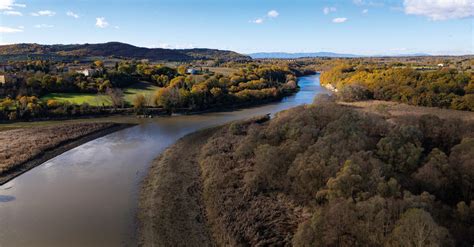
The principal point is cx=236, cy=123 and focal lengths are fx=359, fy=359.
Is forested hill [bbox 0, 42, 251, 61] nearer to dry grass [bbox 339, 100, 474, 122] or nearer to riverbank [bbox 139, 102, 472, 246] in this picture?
dry grass [bbox 339, 100, 474, 122]

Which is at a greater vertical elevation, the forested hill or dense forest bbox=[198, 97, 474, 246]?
the forested hill

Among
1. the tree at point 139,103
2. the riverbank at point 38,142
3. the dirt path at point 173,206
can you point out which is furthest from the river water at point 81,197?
the tree at point 139,103

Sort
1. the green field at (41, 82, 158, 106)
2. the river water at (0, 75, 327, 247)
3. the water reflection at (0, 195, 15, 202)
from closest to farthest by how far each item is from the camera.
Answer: the river water at (0, 75, 327, 247) → the water reflection at (0, 195, 15, 202) → the green field at (41, 82, 158, 106)

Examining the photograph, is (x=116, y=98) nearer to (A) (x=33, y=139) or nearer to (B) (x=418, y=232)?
(A) (x=33, y=139)

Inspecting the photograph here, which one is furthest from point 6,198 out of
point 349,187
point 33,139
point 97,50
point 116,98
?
point 97,50

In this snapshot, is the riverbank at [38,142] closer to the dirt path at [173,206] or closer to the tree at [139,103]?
the tree at [139,103]

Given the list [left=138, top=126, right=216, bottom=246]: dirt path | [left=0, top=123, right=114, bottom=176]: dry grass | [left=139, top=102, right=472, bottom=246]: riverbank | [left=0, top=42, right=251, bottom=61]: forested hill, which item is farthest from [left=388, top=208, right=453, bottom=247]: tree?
[left=0, top=42, right=251, bottom=61]: forested hill
